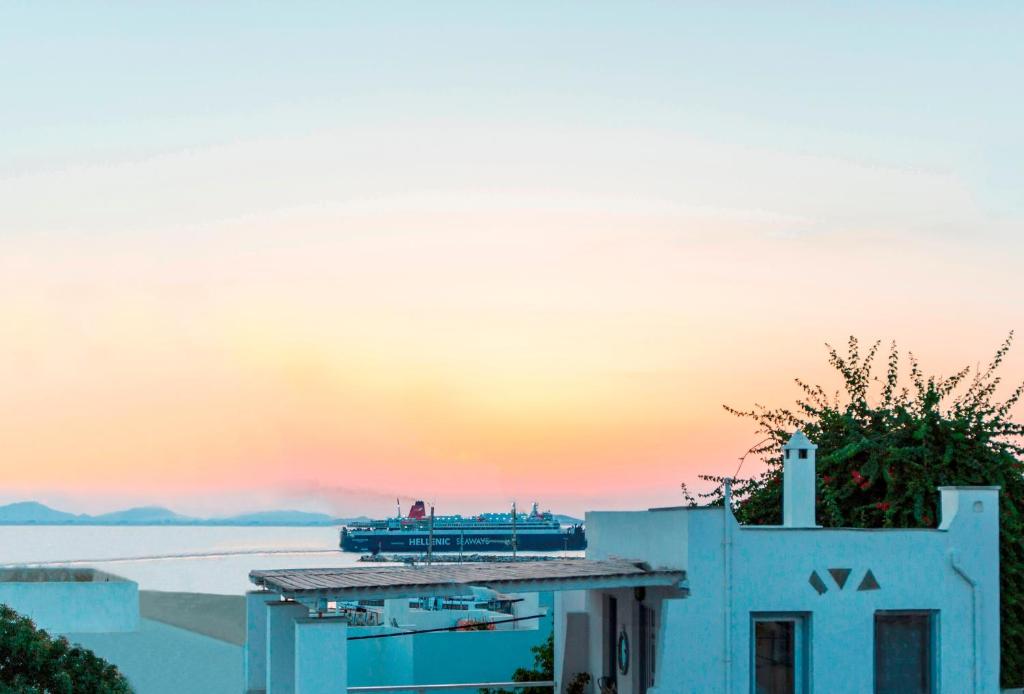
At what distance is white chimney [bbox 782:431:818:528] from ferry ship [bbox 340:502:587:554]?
171560 mm

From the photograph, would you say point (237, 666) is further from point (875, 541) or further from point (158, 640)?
point (875, 541)

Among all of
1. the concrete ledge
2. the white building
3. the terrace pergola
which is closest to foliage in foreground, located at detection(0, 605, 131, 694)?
the terrace pergola

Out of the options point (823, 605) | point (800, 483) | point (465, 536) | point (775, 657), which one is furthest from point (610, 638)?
point (465, 536)

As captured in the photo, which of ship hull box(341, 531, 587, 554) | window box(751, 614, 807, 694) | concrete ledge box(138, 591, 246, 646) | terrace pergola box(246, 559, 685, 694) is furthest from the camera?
ship hull box(341, 531, 587, 554)

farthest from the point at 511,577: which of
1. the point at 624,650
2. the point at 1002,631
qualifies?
the point at 1002,631

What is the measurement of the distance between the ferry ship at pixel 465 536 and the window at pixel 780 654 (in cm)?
17287

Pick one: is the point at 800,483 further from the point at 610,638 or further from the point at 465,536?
the point at 465,536

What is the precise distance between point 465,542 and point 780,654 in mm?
175657

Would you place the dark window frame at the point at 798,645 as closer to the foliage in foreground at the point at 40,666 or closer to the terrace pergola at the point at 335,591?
the terrace pergola at the point at 335,591

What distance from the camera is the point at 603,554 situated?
18.8 m

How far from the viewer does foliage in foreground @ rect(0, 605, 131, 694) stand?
18688 millimetres

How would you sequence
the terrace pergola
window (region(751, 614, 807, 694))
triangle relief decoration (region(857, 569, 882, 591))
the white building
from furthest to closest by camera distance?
triangle relief decoration (region(857, 569, 882, 591))
window (region(751, 614, 807, 694))
the white building
the terrace pergola

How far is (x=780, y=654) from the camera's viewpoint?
54.3 ft

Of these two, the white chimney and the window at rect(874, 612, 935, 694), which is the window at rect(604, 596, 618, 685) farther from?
the window at rect(874, 612, 935, 694)
